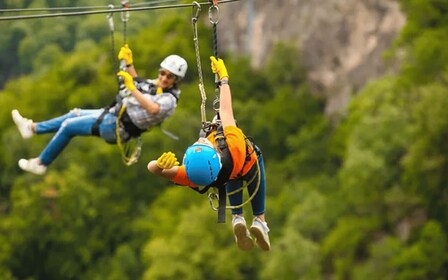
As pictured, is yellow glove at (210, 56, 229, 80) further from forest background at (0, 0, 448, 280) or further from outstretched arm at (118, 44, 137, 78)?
forest background at (0, 0, 448, 280)

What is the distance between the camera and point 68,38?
72.2 metres

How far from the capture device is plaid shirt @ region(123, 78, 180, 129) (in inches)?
554

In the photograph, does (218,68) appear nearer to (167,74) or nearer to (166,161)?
(166,161)

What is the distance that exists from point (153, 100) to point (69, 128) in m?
0.88

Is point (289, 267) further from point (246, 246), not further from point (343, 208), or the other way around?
point (246, 246)

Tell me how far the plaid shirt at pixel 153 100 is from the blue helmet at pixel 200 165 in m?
3.08

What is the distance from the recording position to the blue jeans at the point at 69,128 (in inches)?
545

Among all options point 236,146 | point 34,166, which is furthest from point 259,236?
point 34,166

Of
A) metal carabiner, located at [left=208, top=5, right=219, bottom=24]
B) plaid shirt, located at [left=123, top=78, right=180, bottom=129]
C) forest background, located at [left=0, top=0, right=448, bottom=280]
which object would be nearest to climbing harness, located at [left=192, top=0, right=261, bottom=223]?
metal carabiner, located at [left=208, top=5, right=219, bottom=24]

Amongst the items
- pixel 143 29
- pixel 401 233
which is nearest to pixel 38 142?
pixel 401 233

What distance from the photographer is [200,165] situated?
11.0m

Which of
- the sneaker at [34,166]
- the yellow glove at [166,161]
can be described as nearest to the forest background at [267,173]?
the sneaker at [34,166]

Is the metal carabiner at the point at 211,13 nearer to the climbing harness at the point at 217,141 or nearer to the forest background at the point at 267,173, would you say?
the climbing harness at the point at 217,141

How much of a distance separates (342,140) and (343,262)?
43.0 feet
